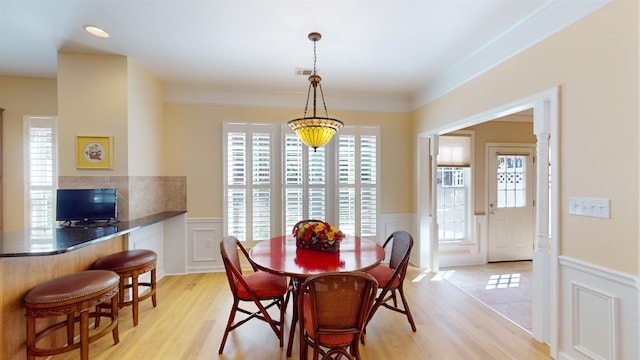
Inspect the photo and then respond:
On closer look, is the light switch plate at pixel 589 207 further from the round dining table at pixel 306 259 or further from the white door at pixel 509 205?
the white door at pixel 509 205

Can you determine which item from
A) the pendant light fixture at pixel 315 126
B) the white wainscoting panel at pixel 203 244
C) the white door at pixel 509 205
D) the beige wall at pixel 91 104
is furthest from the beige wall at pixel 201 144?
the white door at pixel 509 205

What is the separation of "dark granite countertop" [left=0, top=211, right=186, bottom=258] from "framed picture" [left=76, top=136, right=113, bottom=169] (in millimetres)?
687

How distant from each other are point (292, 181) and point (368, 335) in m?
2.37

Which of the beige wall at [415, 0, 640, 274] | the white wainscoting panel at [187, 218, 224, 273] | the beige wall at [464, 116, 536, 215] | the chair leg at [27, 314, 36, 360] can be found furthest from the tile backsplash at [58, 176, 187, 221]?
the beige wall at [464, 116, 536, 215]

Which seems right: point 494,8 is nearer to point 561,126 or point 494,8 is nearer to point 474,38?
point 474,38

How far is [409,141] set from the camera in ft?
14.5

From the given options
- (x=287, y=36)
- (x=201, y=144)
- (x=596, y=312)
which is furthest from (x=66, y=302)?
(x=596, y=312)

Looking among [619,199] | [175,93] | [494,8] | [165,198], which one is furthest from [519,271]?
[175,93]

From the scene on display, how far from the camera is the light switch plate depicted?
172 cm

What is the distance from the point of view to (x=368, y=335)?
7.77 feet

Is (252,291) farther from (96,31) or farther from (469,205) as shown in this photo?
(469,205)

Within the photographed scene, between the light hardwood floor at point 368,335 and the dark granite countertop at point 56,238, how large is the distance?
0.93 metres

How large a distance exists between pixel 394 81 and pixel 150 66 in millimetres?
3189

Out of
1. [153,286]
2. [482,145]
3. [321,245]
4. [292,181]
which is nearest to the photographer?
[321,245]
